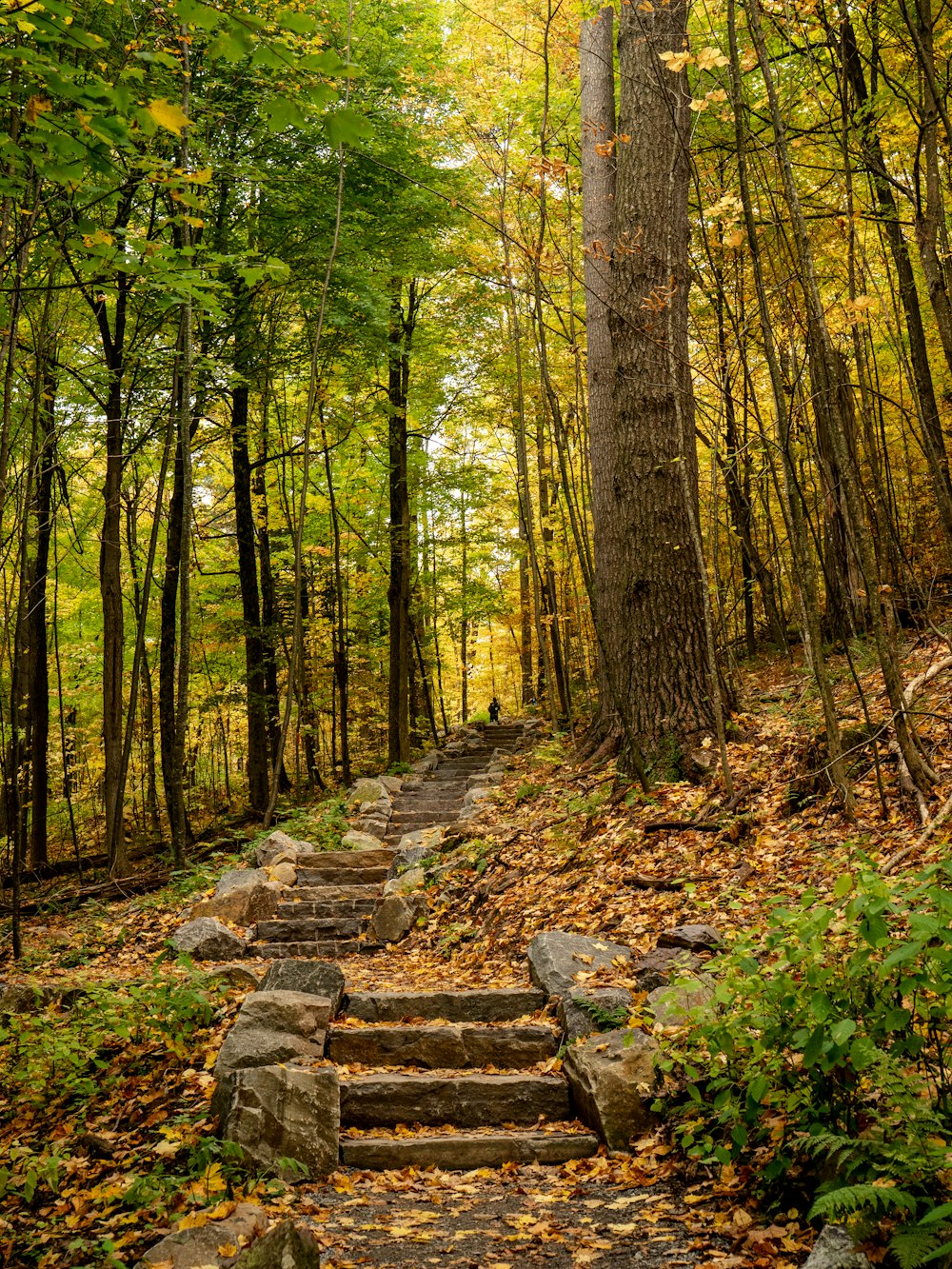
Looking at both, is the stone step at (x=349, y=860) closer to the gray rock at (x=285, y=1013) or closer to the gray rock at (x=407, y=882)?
the gray rock at (x=407, y=882)

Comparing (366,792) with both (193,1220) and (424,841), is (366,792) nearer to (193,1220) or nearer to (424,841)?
(424,841)

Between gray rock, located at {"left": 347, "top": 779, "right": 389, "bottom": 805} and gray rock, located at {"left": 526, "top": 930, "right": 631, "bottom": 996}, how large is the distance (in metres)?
6.42

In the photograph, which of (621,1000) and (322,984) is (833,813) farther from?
(322,984)

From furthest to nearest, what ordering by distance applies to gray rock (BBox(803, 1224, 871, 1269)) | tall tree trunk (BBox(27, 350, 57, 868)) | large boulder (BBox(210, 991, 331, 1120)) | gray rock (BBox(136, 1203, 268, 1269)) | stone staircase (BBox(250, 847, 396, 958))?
tall tree trunk (BBox(27, 350, 57, 868))
stone staircase (BBox(250, 847, 396, 958))
large boulder (BBox(210, 991, 331, 1120))
gray rock (BBox(136, 1203, 268, 1269))
gray rock (BBox(803, 1224, 871, 1269))

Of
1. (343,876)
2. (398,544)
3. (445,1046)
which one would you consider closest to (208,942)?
(343,876)

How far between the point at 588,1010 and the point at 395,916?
3308 mm

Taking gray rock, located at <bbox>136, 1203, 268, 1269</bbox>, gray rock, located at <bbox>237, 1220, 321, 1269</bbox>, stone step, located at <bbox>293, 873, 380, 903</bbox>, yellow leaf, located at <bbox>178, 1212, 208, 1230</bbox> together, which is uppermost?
gray rock, located at <bbox>237, 1220, 321, 1269</bbox>

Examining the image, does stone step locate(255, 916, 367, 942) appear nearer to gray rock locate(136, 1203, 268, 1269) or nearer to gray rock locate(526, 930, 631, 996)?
gray rock locate(526, 930, 631, 996)

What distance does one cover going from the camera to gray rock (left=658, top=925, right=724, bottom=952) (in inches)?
150

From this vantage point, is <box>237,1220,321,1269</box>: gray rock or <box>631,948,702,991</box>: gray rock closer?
<box>237,1220,321,1269</box>: gray rock

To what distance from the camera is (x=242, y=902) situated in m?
7.16

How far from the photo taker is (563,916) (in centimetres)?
537

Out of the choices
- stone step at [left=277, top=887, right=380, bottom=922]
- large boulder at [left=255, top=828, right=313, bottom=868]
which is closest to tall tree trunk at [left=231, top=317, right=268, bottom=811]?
large boulder at [left=255, top=828, right=313, bottom=868]

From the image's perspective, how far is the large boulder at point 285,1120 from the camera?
3.12 meters
